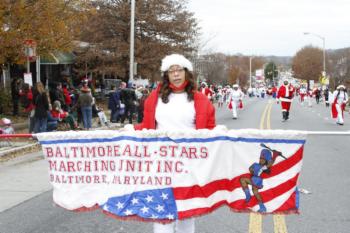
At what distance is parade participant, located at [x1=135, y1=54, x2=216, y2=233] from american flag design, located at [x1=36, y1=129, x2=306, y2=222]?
0.31 ft

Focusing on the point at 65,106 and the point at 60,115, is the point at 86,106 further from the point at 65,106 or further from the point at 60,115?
the point at 65,106

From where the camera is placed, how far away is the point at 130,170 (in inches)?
187

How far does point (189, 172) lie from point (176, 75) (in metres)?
0.83

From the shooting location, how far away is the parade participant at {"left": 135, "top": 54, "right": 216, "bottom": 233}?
4547mm

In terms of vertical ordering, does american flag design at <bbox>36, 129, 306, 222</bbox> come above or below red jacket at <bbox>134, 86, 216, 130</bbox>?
below

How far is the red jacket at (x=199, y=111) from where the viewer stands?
A: 454cm

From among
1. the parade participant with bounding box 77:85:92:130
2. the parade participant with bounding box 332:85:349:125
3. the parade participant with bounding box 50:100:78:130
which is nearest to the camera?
the parade participant with bounding box 50:100:78:130

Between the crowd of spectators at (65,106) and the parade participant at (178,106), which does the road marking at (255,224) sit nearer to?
the parade participant at (178,106)

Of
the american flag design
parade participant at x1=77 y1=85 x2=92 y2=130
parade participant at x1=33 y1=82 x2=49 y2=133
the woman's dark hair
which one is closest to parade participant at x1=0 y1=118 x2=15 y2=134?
parade participant at x1=33 y1=82 x2=49 y2=133

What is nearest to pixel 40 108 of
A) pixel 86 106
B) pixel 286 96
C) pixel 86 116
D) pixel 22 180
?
pixel 86 106

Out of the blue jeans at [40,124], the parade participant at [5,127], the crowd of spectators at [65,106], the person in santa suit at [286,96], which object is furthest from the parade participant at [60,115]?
the person in santa suit at [286,96]

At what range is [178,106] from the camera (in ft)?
14.9

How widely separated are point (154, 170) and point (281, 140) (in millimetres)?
1119

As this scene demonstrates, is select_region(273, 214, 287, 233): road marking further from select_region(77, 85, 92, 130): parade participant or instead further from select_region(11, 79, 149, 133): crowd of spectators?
select_region(77, 85, 92, 130): parade participant
